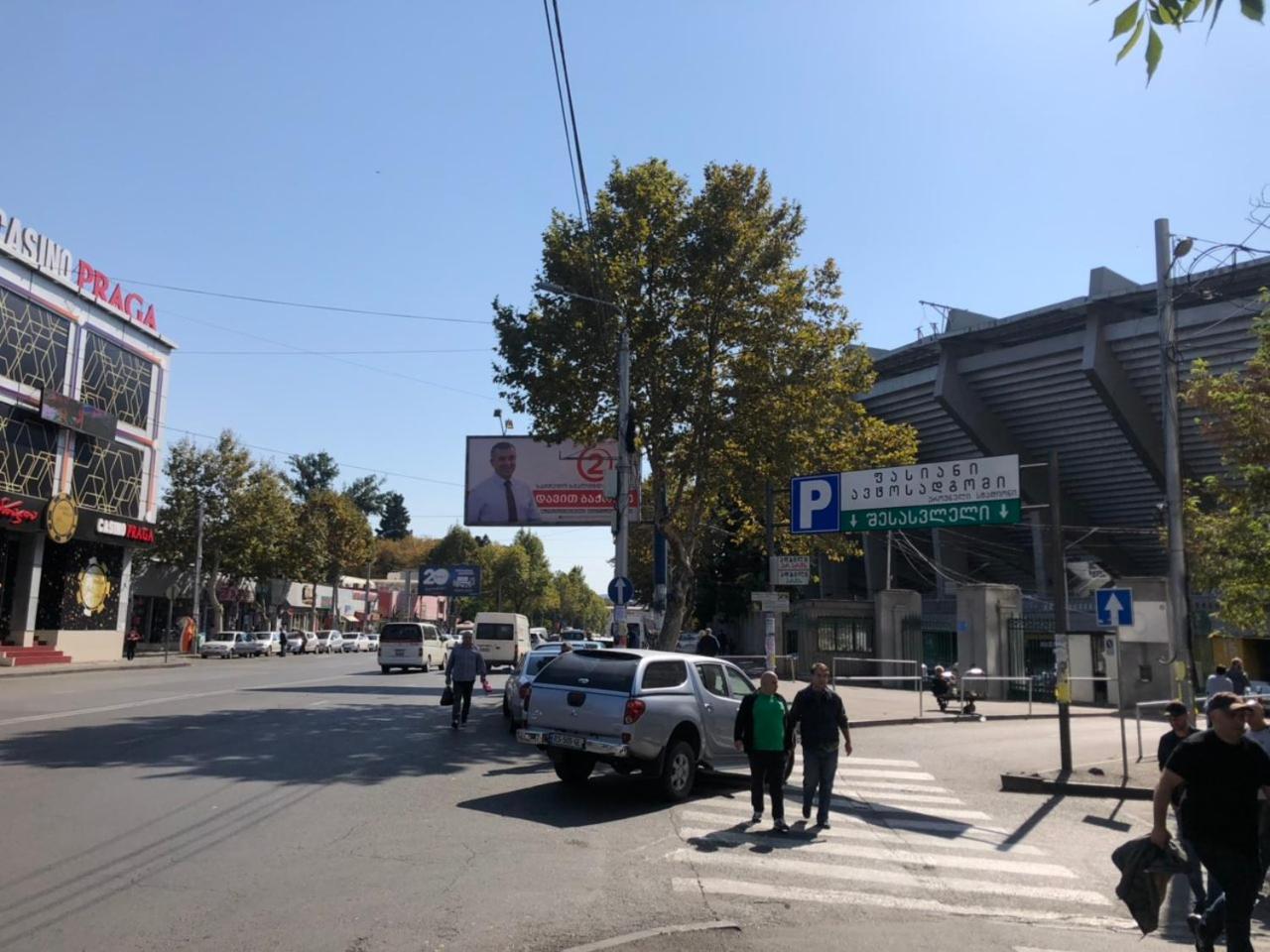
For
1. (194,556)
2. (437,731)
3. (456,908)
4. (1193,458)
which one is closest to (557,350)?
(437,731)

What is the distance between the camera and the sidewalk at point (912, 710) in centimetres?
2100

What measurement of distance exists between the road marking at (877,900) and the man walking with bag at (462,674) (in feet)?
33.8

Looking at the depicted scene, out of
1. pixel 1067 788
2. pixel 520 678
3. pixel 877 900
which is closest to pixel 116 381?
pixel 520 678

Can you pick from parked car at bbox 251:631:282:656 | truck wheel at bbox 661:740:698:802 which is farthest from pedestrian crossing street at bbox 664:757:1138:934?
parked car at bbox 251:631:282:656

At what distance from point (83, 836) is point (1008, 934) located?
7146 millimetres

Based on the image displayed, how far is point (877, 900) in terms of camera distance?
23.4 ft

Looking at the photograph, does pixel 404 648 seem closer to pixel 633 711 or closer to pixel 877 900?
pixel 633 711

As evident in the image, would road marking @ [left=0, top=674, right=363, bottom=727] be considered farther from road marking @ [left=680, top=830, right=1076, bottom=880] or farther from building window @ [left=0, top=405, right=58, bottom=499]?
building window @ [left=0, top=405, right=58, bottom=499]

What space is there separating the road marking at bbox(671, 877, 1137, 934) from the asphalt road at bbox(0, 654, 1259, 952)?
0.09ft

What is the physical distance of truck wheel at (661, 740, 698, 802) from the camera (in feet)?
35.7

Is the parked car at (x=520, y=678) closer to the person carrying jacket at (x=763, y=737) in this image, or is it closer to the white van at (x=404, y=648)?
the person carrying jacket at (x=763, y=737)

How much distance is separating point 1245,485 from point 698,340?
1231 cm

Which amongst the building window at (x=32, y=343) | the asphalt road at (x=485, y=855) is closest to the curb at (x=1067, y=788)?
the asphalt road at (x=485, y=855)

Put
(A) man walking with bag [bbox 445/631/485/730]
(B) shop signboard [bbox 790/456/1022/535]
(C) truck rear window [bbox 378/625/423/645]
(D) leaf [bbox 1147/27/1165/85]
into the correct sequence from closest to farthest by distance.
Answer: (D) leaf [bbox 1147/27/1165/85]
(B) shop signboard [bbox 790/456/1022/535]
(A) man walking with bag [bbox 445/631/485/730]
(C) truck rear window [bbox 378/625/423/645]
